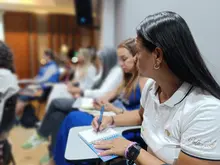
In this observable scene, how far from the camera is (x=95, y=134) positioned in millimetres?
1161

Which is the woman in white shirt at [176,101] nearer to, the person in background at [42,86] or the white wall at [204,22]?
the white wall at [204,22]

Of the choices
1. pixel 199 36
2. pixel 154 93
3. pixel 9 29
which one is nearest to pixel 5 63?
pixel 154 93

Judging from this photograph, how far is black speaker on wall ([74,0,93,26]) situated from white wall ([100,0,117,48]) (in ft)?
1.45

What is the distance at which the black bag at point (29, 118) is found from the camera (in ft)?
10.8

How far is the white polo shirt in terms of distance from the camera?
77 centimetres

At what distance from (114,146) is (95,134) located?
0.64ft

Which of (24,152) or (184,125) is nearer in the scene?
(184,125)

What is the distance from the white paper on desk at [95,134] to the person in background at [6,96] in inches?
31.7

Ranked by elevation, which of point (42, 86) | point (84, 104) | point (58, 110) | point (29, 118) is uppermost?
point (84, 104)

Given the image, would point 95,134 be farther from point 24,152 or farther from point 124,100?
point 24,152

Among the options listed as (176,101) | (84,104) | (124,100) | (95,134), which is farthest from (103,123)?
(84,104)

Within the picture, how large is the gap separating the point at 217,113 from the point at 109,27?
2.66 meters

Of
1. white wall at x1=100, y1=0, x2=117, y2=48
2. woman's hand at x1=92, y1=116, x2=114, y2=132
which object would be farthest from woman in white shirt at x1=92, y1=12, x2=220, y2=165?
white wall at x1=100, y1=0, x2=117, y2=48

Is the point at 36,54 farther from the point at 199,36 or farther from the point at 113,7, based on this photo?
the point at 199,36
